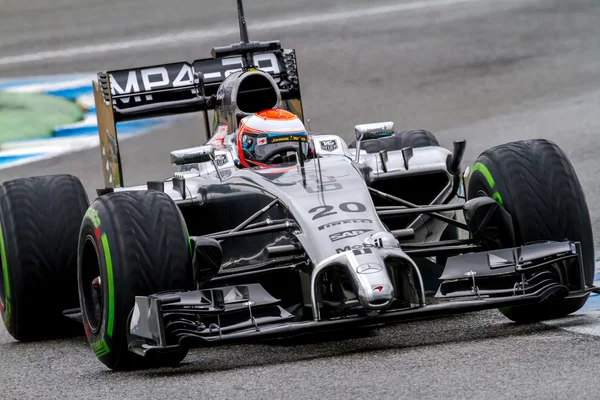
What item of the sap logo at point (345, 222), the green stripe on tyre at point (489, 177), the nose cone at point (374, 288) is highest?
the green stripe on tyre at point (489, 177)

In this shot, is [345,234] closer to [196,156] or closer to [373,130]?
[196,156]

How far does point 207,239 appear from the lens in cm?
685

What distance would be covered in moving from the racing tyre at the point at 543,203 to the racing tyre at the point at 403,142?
3057mm

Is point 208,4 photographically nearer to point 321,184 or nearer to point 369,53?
point 369,53

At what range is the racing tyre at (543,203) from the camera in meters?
7.17

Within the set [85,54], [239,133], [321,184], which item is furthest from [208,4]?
[321,184]

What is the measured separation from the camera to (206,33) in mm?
20844

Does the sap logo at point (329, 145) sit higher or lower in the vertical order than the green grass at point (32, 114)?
lower

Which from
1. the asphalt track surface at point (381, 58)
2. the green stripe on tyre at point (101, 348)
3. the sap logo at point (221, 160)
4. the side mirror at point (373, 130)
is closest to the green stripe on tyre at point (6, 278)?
the asphalt track surface at point (381, 58)

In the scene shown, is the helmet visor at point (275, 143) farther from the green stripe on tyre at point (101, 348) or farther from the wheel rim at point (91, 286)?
the green stripe on tyre at point (101, 348)

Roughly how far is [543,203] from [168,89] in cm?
464

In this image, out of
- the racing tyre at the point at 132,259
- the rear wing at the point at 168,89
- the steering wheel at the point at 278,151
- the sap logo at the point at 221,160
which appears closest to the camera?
the racing tyre at the point at 132,259

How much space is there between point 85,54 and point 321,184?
13.9m

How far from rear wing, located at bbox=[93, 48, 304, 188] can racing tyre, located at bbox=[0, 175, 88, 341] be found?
1.68m
